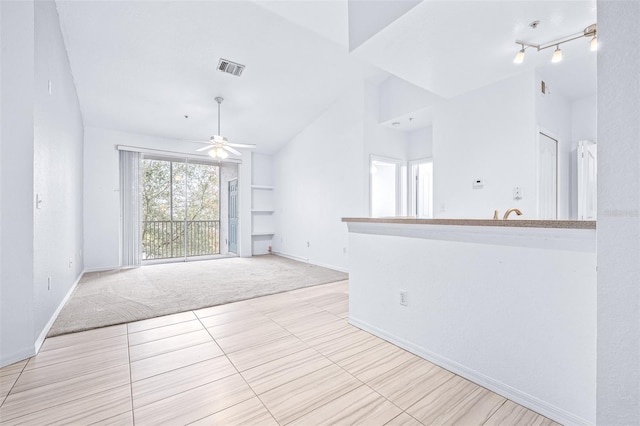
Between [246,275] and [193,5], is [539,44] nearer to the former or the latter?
[193,5]

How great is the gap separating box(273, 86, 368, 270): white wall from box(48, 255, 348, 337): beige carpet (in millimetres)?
546

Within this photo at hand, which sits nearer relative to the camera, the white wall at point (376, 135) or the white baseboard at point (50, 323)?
the white baseboard at point (50, 323)

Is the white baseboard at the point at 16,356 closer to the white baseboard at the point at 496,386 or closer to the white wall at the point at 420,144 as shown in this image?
the white baseboard at the point at 496,386

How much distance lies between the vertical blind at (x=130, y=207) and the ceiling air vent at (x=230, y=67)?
295 centimetres

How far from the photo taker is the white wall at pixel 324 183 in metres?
4.76

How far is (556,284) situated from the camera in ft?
4.53

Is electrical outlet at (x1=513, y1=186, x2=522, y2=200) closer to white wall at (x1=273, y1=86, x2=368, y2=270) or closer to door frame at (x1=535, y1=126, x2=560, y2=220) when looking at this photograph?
door frame at (x1=535, y1=126, x2=560, y2=220)

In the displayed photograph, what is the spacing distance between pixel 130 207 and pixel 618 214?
6548 millimetres

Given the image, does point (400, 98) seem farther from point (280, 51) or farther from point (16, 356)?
point (16, 356)

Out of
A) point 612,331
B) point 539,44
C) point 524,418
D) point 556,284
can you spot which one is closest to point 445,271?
point 556,284

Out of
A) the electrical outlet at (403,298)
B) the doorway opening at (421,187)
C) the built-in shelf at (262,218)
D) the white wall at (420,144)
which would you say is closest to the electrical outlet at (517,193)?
the white wall at (420,144)

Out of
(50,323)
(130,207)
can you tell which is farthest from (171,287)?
(130,207)

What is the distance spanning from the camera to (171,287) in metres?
3.91

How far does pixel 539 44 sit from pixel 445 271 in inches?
100
